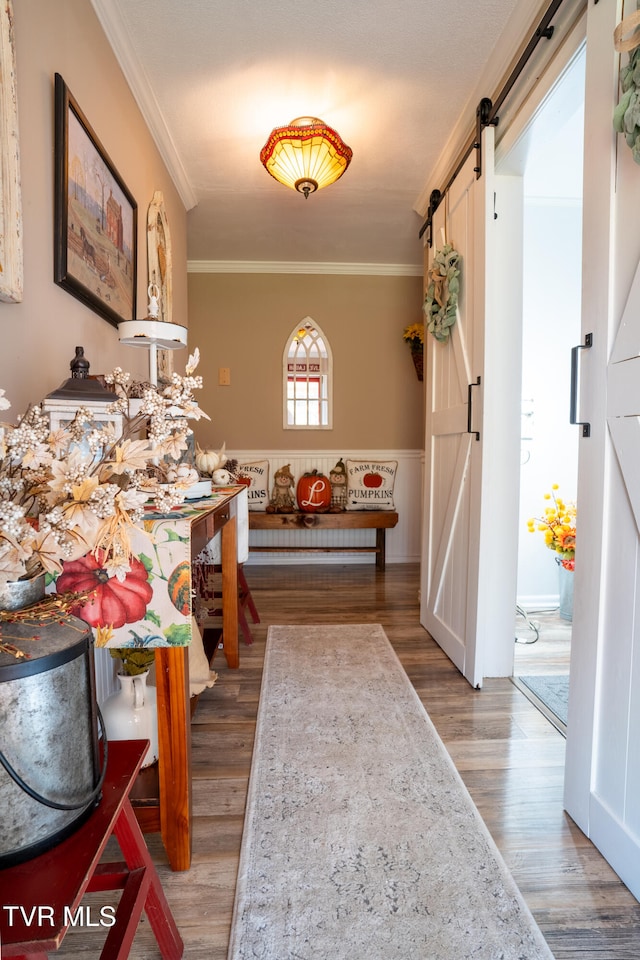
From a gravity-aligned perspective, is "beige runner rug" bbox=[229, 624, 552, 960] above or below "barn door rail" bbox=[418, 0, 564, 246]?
below

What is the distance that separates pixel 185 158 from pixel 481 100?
1.63 m

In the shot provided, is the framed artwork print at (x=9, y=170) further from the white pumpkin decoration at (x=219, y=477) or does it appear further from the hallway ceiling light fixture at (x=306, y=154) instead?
the hallway ceiling light fixture at (x=306, y=154)

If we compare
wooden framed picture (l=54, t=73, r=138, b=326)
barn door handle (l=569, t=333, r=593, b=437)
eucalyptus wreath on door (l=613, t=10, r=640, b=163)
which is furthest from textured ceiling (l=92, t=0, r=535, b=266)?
barn door handle (l=569, t=333, r=593, b=437)

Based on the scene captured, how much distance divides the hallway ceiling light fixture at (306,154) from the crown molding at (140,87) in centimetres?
53

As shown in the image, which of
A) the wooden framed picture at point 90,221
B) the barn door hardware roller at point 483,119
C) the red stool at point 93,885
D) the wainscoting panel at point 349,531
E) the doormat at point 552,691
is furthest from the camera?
the wainscoting panel at point 349,531

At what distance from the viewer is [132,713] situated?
1.38 metres

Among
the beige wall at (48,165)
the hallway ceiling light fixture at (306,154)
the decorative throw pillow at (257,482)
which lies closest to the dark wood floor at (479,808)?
the beige wall at (48,165)

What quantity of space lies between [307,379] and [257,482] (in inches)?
41.6

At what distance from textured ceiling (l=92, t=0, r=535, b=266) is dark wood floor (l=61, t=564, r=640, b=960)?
8.69 feet

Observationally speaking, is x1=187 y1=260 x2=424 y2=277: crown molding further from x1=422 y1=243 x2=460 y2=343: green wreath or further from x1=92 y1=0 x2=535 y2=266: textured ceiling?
x1=422 y1=243 x2=460 y2=343: green wreath

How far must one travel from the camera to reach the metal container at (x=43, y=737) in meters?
0.65

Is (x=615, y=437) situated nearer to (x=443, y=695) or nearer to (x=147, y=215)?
(x=443, y=695)

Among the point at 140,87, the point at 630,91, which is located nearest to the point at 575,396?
the point at 630,91

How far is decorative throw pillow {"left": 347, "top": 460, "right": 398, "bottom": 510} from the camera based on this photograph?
4.56 meters
